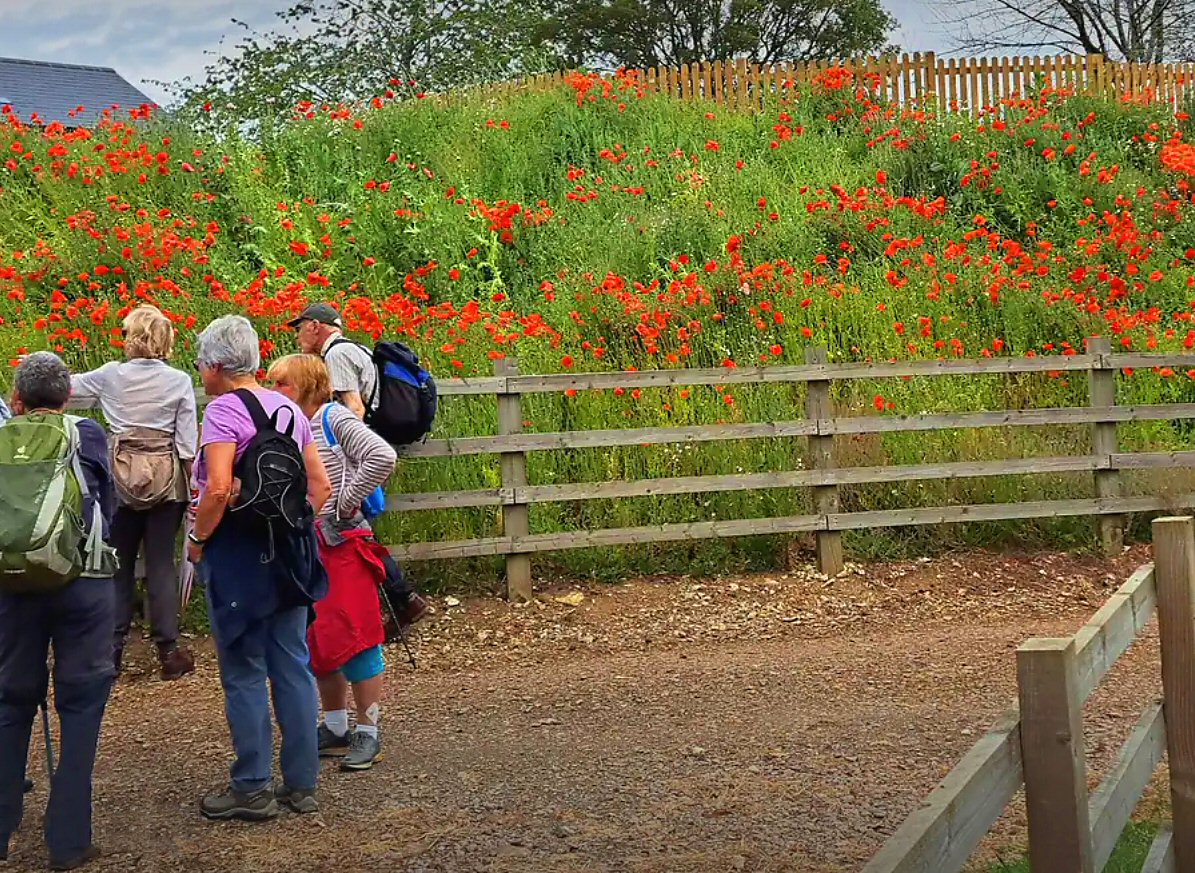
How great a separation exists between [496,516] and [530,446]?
645 mm

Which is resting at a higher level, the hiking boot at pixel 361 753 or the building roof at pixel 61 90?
the building roof at pixel 61 90

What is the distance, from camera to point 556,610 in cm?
818

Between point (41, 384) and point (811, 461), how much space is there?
5443 mm

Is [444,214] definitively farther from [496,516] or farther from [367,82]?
[367,82]

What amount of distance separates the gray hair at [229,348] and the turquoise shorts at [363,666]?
50.1 inches

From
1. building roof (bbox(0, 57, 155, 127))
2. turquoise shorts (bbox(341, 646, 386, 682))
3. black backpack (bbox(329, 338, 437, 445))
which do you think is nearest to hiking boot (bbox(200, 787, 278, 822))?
turquoise shorts (bbox(341, 646, 386, 682))

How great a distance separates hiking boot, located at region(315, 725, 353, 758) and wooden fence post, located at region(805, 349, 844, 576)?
3995mm

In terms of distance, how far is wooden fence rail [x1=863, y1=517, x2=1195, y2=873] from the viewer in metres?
2.15

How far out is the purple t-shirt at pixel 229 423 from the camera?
462 cm

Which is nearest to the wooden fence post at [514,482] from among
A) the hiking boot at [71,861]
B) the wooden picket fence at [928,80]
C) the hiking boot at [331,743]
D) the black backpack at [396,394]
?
the black backpack at [396,394]

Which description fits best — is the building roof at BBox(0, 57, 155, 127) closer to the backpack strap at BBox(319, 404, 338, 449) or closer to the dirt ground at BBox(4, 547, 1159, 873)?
the dirt ground at BBox(4, 547, 1159, 873)

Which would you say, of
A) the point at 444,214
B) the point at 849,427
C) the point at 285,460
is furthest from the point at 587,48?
the point at 285,460

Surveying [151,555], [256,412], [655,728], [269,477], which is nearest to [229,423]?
[256,412]

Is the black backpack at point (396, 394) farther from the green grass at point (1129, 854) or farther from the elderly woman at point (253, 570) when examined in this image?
the green grass at point (1129, 854)
